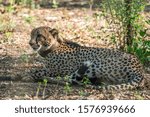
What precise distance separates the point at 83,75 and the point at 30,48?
2718 mm

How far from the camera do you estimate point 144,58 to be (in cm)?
1153

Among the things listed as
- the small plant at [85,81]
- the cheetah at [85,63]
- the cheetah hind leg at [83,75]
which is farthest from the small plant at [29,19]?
the small plant at [85,81]

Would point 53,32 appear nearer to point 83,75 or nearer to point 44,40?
point 44,40

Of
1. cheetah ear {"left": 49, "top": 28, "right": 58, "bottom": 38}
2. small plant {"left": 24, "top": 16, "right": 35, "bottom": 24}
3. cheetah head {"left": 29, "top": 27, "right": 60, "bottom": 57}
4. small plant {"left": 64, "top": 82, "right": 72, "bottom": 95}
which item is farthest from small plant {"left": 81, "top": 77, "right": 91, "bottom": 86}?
small plant {"left": 24, "top": 16, "right": 35, "bottom": 24}

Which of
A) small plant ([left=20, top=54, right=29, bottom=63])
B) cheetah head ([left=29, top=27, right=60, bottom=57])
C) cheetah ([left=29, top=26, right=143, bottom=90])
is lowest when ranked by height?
small plant ([left=20, top=54, right=29, bottom=63])

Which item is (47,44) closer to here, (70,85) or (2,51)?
(70,85)

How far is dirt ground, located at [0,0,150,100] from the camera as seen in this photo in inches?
383

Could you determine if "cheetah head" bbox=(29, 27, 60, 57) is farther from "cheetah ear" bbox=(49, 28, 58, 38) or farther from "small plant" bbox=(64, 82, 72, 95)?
"small plant" bbox=(64, 82, 72, 95)

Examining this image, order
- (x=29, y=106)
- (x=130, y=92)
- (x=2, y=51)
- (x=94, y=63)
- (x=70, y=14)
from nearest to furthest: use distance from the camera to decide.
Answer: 1. (x=29, y=106)
2. (x=130, y=92)
3. (x=94, y=63)
4. (x=2, y=51)
5. (x=70, y=14)

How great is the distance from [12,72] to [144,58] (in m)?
2.37

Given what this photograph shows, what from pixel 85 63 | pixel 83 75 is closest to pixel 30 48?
pixel 85 63

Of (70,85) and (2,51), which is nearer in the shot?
(70,85)

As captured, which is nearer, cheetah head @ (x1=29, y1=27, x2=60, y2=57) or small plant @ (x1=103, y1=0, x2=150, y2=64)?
cheetah head @ (x1=29, y1=27, x2=60, y2=57)

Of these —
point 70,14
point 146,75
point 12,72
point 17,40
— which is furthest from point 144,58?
point 70,14
